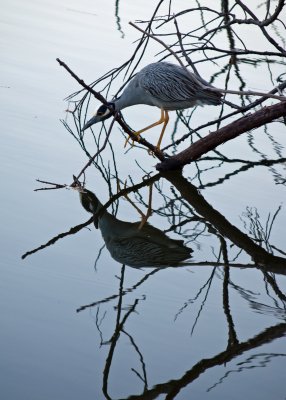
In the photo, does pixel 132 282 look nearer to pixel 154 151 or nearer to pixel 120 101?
pixel 154 151

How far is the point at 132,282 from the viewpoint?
4.00 metres

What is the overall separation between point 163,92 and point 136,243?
1.87 metres

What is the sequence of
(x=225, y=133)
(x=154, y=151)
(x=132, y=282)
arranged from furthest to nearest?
(x=154, y=151), (x=225, y=133), (x=132, y=282)

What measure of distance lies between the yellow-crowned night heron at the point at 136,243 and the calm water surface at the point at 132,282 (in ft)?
0.07

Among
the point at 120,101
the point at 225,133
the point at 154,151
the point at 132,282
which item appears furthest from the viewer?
the point at 120,101

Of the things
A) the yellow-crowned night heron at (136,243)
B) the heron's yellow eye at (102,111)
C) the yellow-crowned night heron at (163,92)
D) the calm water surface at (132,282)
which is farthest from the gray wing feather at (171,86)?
the yellow-crowned night heron at (136,243)

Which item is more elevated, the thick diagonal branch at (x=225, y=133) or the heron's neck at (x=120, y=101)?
the heron's neck at (x=120, y=101)

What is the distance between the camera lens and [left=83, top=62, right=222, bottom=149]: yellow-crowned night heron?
6.16 m

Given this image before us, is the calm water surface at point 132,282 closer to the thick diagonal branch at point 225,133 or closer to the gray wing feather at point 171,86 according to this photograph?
the thick diagonal branch at point 225,133

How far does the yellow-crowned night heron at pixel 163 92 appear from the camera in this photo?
6156 mm

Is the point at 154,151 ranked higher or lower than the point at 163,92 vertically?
lower

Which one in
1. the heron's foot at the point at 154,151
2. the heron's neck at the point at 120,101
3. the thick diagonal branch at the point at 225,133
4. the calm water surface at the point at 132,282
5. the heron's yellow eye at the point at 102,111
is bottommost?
the calm water surface at the point at 132,282

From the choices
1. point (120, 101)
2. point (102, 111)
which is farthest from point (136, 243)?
point (120, 101)

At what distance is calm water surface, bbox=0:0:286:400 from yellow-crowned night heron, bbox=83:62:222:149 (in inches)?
11.4
